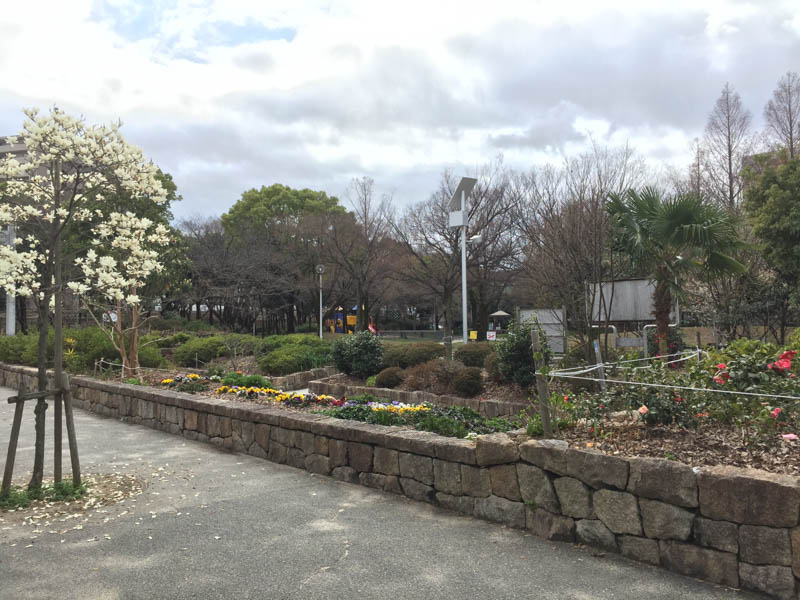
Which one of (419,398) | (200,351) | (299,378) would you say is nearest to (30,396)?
(419,398)

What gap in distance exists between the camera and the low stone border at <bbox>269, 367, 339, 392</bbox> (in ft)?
44.9

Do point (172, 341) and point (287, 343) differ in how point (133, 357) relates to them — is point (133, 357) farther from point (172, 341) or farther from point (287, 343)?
point (172, 341)

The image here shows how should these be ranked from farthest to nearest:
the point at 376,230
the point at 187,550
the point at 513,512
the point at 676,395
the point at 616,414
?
the point at 376,230
the point at 616,414
the point at 676,395
the point at 513,512
the point at 187,550

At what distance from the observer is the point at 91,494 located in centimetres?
531

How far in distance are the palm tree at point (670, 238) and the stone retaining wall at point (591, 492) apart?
5.87 m

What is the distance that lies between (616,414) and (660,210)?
5.62 meters

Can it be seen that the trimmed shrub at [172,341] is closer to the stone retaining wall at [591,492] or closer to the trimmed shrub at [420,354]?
the trimmed shrub at [420,354]

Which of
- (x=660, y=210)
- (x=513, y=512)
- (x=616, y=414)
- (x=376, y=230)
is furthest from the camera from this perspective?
(x=376, y=230)

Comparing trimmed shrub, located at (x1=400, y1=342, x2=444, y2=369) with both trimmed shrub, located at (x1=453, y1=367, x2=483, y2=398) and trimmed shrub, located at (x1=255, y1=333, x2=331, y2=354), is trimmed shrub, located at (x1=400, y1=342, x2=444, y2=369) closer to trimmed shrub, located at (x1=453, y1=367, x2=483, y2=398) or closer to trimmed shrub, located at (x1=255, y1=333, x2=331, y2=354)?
trimmed shrub, located at (x1=453, y1=367, x2=483, y2=398)

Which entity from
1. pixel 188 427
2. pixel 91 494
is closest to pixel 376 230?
pixel 188 427

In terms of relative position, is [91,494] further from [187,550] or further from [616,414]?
[616,414]

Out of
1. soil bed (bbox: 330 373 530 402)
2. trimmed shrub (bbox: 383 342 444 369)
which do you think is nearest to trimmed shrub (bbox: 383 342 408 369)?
trimmed shrub (bbox: 383 342 444 369)

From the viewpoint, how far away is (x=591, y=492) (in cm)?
399

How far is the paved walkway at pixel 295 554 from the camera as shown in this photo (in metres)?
3.44
